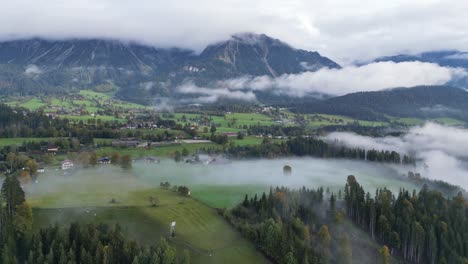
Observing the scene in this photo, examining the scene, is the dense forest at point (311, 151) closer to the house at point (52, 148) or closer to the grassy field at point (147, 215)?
the house at point (52, 148)

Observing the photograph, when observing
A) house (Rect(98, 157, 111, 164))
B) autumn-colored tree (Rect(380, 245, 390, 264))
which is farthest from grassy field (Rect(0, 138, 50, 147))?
autumn-colored tree (Rect(380, 245, 390, 264))

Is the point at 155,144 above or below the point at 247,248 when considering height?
above

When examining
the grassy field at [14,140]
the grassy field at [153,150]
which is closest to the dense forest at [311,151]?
the grassy field at [153,150]

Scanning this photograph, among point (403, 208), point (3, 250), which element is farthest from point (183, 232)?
point (403, 208)

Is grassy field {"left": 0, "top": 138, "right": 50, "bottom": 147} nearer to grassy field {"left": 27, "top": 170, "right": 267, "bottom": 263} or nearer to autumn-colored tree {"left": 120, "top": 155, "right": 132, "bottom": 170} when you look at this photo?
autumn-colored tree {"left": 120, "top": 155, "right": 132, "bottom": 170}

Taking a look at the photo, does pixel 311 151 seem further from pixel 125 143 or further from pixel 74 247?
pixel 74 247

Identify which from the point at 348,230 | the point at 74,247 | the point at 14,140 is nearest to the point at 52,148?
the point at 14,140

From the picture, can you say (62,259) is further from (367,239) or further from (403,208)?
(403,208)
